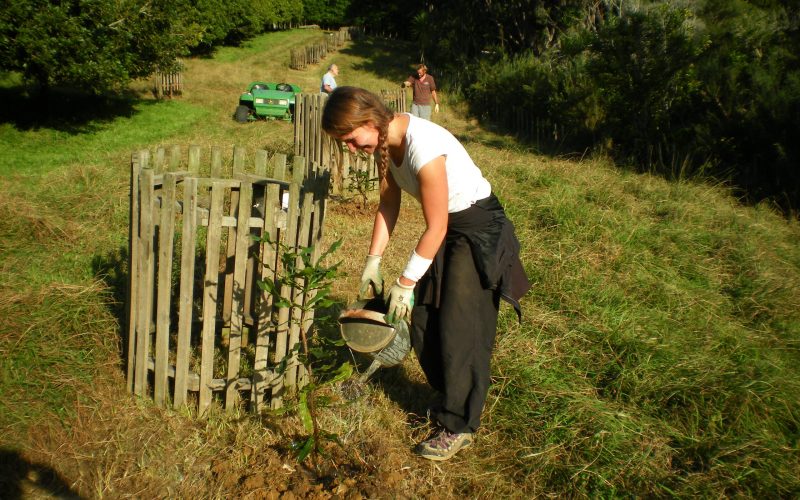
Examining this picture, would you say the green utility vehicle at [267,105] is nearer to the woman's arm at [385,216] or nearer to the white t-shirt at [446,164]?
the woman's arm at [385,216]

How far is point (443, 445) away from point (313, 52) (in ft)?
88.0

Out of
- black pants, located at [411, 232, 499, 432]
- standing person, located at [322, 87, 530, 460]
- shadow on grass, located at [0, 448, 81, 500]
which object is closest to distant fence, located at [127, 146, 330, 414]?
standing person, located at [322, 87, 530, 460]

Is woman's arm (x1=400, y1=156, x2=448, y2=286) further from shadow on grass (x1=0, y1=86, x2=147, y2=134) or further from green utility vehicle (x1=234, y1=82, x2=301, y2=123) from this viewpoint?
shadow on grass (x1=0, y1=86, x2=147, y2=134)

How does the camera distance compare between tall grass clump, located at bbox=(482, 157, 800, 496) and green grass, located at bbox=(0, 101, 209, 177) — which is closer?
tall grass clump, located at bbox=(482, 157, 800, 496)

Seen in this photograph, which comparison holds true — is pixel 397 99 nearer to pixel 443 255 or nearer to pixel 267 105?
pixel 267 105

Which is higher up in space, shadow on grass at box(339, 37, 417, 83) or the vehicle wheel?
shadow on grass at box(339, 37, 417, 83)

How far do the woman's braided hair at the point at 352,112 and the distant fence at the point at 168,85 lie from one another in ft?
53.9

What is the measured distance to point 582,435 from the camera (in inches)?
110

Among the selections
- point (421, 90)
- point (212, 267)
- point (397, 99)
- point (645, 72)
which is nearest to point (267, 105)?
point (397, 99)

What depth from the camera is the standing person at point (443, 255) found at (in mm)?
2182

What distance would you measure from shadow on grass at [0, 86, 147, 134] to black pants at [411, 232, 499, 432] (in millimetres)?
11722

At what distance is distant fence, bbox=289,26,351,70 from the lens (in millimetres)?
25016

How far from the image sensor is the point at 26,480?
2.39 meters

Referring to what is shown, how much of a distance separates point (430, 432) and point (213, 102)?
51.1 ft
